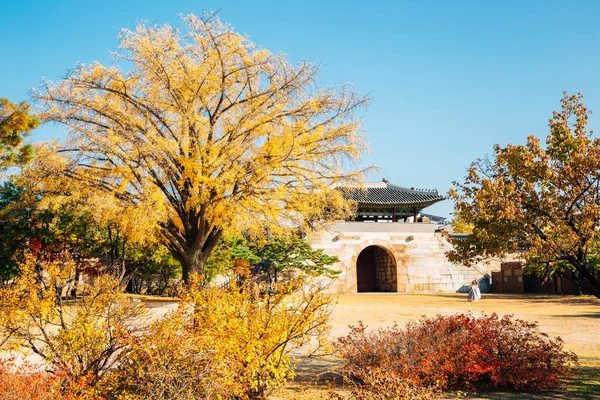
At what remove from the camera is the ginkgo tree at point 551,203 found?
20.6 ft

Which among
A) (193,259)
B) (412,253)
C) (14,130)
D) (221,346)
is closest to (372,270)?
(412,253)

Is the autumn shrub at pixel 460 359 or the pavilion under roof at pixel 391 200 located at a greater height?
the pavilion under roof at pixel 391 200

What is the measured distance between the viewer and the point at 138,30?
11.4m

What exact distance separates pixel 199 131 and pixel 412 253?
76.0 ft

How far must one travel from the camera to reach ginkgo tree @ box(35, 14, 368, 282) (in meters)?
11.3

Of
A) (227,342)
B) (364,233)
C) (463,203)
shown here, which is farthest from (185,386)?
(364,233)

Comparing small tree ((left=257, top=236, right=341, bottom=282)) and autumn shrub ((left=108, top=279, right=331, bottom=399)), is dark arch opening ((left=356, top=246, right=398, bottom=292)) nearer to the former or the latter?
small tree ((left=257, top=236, right=341, bottom=282))

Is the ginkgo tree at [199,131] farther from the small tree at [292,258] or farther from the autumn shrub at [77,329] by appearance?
the small tree at [292,258]

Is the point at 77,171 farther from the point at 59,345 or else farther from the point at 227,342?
the point at 227,342

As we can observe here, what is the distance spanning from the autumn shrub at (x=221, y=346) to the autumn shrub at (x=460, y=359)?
98 centimetres

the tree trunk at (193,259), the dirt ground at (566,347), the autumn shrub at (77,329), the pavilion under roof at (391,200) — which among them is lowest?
the dirt ground at (566,347)

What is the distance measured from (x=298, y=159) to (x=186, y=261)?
378cm

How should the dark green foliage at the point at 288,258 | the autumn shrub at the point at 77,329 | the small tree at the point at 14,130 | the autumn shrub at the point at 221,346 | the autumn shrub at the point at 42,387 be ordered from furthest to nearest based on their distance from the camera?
the dark green foliage at the point at 288,258 → the small tree at the point at 14,130 → the autumn shrub at the point at 77,329 → the autumn shrub at the point at 221,346 → the autumn shrub at the point at 42,387

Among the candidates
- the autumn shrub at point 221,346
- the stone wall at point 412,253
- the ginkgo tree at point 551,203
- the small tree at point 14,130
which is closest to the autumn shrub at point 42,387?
the autumn shrub at point 221,346
